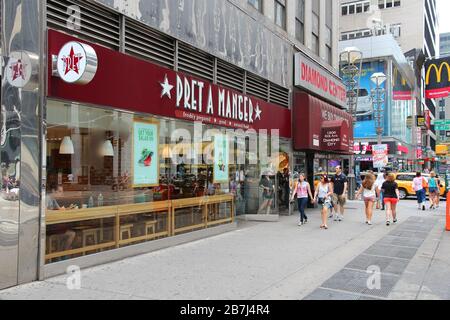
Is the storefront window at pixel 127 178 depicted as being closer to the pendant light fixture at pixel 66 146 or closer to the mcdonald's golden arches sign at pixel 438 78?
the pendant light fixture at pixel 66 146

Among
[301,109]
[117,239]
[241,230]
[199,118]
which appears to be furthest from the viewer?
[301,109]

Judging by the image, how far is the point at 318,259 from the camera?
27.0 ft

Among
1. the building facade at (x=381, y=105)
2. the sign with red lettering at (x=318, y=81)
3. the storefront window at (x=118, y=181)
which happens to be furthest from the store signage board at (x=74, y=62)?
the building facade at (x=381, y=105)

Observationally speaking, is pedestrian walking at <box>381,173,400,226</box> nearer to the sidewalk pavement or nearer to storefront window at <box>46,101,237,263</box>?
the sidewalk pavement

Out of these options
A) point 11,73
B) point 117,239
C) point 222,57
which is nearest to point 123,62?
point 11,73

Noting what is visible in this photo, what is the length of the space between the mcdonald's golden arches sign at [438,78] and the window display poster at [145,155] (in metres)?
12.9

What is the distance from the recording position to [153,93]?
9.16 meters

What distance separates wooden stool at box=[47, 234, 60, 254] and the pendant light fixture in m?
1.44

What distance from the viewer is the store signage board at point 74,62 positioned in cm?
670

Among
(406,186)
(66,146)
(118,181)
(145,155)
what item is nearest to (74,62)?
(66,146)

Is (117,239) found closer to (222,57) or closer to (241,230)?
(241,230)

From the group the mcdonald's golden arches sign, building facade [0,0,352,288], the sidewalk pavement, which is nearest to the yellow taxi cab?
the mcdonald's golden arches sign

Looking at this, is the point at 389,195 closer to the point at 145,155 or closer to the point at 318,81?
the point at 318,81
